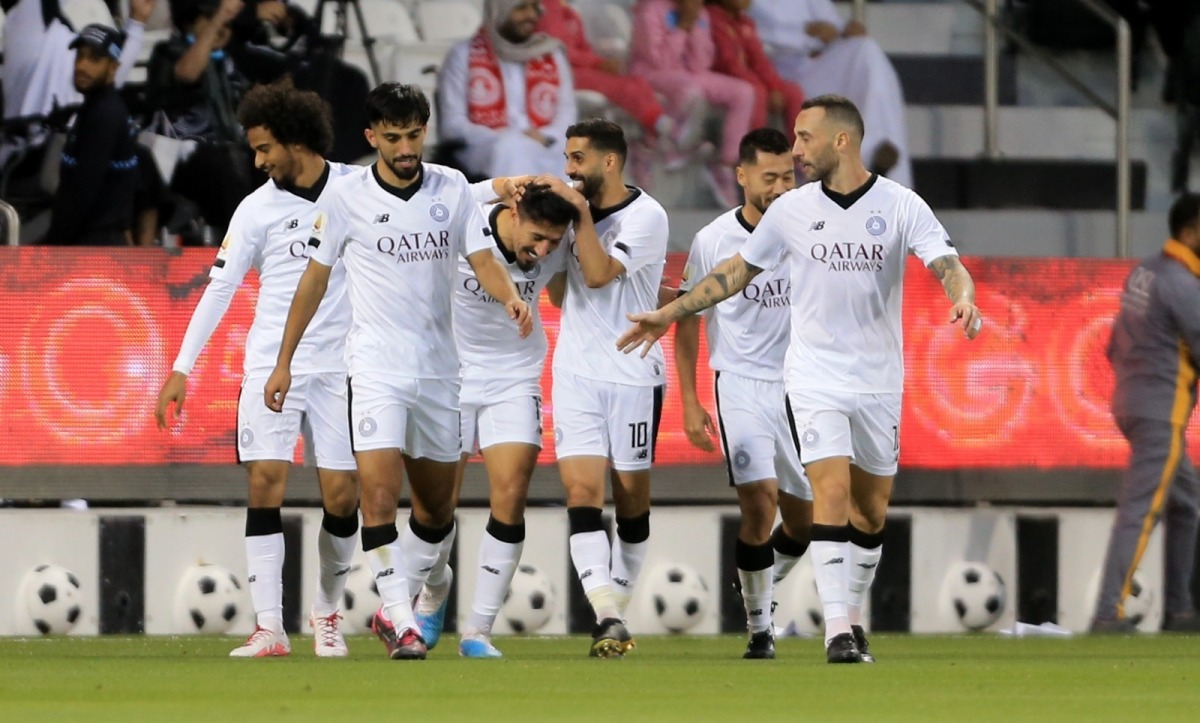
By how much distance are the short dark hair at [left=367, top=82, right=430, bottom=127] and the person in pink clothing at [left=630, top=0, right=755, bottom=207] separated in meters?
5.51

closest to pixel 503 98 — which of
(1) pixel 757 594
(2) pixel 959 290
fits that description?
(1) pixel 757 594

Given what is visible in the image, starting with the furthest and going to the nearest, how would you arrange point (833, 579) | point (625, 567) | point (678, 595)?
point (678, 595)
point (625, 567)
point (833, 579)

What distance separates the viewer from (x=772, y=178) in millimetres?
9172

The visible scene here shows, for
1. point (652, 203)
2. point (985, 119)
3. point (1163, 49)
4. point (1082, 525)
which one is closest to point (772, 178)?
point (652, 203)

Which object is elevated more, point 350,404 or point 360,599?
point 350,404

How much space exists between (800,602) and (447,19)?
18.2ft

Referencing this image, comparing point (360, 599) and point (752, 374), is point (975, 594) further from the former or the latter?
point (360, 599)

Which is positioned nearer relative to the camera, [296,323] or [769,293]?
[296,323]

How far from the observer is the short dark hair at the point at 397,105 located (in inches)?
324

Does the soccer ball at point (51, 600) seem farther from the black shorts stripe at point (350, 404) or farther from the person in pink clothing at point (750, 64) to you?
the person in pink clothing at point (750, 64)

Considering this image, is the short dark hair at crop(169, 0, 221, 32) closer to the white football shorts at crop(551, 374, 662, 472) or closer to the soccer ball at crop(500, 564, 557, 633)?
the soccer ball at crop(500, 564, 557, 633)

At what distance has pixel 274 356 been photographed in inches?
346

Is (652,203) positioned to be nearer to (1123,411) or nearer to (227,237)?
(227,237)

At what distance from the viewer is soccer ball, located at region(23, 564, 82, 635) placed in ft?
34.9
